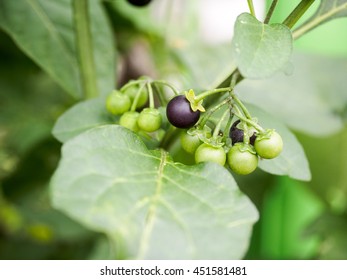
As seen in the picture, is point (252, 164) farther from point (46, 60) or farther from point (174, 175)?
point (46, 60)

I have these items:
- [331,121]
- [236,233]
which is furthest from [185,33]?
[236,233]

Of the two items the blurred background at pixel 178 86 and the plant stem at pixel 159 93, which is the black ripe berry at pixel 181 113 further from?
the blurred background at pixel 178 86

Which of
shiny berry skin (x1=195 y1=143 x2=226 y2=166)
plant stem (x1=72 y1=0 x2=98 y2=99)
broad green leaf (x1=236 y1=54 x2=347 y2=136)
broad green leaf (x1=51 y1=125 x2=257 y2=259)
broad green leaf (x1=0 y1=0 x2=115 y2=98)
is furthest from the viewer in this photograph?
broad green leaf (x1=236 y1=54 x2=347 y2=136)

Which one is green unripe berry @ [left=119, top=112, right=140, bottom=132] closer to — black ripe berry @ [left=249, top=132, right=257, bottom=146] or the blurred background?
black ripe berry @ [left=249, top=132, right=257, bottom=146]

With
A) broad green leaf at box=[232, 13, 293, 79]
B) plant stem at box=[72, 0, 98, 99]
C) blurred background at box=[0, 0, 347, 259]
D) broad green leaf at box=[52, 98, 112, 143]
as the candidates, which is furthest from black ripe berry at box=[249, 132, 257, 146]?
blurred background at box=[0, 0, 347, 259]

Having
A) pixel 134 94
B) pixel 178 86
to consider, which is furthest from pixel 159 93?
pixel 178 86
